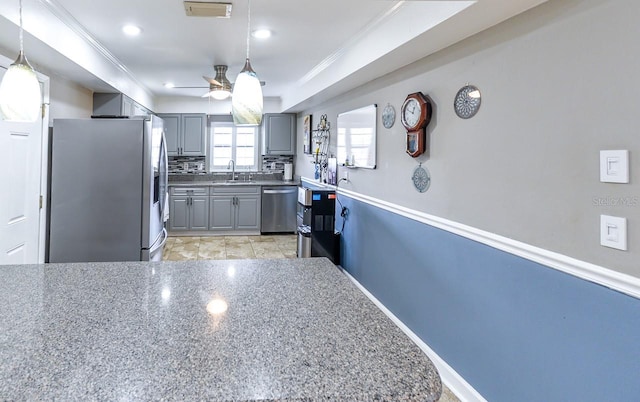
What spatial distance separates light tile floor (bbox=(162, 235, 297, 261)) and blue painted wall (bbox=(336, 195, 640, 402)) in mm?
2526

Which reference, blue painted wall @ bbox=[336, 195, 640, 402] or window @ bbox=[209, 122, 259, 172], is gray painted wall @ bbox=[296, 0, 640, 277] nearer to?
blue painted wall @ bbox=[336, 195, 640, 402]

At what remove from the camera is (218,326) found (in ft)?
3.36

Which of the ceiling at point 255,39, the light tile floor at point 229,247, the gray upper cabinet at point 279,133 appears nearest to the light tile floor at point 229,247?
the light tile floor at point 229,247

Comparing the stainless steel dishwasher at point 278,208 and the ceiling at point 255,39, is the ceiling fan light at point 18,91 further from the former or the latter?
the stainless steel dishwasher at point 278,208

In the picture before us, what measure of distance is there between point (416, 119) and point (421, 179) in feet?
1.32

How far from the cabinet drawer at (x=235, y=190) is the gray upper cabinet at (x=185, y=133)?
2.89 feet

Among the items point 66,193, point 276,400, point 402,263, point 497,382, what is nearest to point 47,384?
point 276,400

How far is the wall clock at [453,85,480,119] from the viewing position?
2031mm

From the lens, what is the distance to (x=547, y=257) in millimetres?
1570

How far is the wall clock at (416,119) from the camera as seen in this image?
245 cm

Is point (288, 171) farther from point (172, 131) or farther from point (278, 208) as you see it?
point (172, 131)

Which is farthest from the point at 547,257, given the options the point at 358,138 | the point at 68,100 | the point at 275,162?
the point at 275,162

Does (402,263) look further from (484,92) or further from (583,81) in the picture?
(583,81)

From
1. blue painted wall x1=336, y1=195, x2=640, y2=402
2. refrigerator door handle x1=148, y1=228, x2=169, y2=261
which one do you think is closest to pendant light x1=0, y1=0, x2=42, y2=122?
refrigerator door handle x1=148, y1=228, x2=169, y2=261
